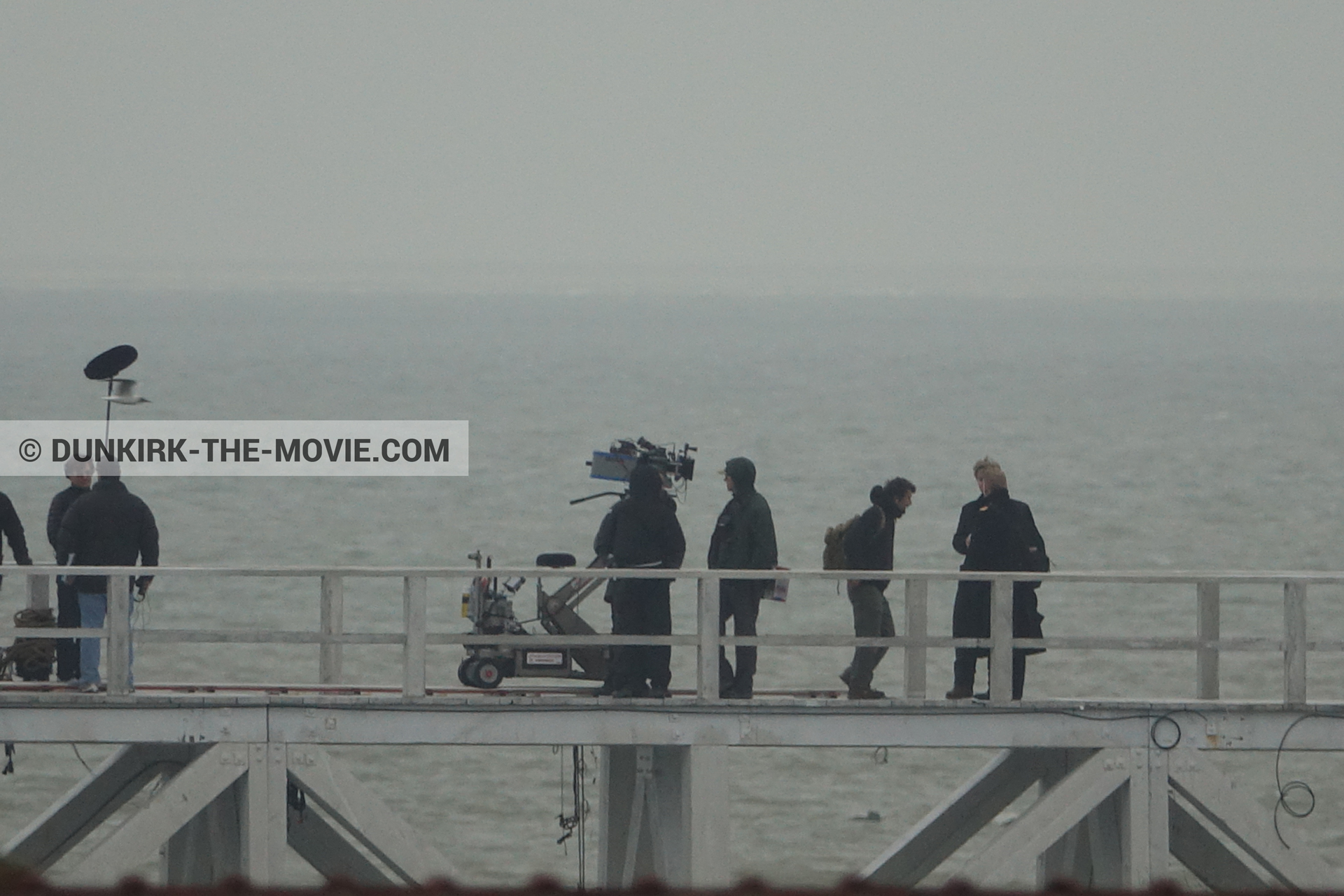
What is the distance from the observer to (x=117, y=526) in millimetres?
14695

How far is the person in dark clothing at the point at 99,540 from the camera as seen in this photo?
14656mm

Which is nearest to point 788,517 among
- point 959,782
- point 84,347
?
point 959,782

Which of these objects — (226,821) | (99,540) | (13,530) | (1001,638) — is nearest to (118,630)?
(99,540)

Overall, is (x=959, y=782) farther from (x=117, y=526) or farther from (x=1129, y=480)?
(x=1129, y=480)

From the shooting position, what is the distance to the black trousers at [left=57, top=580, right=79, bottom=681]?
48.5 ft

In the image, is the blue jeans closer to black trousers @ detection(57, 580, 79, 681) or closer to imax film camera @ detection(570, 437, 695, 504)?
black trousers @ detection(57, 580, 79, 681)

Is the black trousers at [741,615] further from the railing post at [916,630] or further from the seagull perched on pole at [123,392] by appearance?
the seagull perched on pole at [123,392]

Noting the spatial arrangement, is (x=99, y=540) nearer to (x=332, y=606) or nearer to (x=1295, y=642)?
(x=332, y=606)

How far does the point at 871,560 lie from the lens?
14.7 m

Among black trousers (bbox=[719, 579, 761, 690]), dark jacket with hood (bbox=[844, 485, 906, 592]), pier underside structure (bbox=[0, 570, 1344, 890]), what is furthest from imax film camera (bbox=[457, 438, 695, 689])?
dark jacket with hood (bbox=[844, 485, 906, 592])

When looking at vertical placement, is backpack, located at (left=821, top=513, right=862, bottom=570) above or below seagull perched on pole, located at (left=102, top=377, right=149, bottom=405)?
below

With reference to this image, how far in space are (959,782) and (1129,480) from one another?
40338 mm

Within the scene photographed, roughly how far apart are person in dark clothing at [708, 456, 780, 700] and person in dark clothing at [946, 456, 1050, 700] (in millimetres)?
1143

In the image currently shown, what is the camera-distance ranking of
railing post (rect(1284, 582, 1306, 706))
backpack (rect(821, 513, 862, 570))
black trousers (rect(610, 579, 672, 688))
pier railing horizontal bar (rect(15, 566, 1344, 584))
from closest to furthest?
pier railing horizontal bar (rect(15, 566, 1344, 584)) < railing post (rect(1284, 582, 1306, 706)) < black trousers (rect(610, 579, 672, 688)) < backpack (rect(821, 513, 862, 570))
